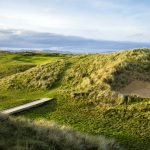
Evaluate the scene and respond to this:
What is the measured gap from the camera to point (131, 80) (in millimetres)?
28203

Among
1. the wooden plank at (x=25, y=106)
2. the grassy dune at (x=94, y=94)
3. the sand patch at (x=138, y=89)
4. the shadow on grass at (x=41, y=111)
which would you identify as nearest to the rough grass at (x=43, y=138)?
the grassy dune at (x=94, y=94)

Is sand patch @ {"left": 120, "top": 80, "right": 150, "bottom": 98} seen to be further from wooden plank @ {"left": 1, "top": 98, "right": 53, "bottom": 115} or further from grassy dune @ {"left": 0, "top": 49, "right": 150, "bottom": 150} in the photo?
wooden plank @ {"left": 1, "top": 98, "right": 53, "bottom": 115}

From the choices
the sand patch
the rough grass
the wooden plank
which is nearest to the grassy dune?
the sand patch

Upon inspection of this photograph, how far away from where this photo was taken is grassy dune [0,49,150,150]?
65.9ft

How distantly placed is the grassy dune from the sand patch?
300 millimetres

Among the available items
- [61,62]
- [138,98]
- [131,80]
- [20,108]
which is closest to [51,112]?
[20,108]

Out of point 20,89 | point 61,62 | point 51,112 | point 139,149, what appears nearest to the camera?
point 139,149

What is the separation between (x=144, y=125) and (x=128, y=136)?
64.8 inches

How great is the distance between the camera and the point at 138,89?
2703cm

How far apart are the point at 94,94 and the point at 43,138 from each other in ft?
35.2

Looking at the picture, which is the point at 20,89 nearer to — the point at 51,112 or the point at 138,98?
the point at 51,112

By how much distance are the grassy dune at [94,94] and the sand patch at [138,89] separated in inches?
11.8

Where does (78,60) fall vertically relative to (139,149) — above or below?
above

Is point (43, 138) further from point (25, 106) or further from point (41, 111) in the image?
point (25, 106)
